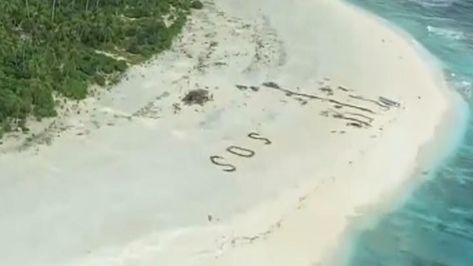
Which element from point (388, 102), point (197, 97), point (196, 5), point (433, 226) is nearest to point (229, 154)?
point (197, 97)

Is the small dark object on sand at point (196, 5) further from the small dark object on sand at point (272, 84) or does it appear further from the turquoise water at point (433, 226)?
the turquoise water at point (433, 226)

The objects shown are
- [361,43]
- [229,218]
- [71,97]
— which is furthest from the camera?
[361,43]

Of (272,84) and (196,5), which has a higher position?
(196,5)

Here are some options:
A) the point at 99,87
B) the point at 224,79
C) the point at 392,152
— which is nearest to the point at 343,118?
the point at 392,152

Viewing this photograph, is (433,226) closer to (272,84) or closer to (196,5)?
(272,84)

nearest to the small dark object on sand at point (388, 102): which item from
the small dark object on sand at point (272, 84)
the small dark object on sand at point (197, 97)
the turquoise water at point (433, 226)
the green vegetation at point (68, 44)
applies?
the turquoise water at point (433, 226)

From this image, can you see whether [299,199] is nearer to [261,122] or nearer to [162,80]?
[261,122]

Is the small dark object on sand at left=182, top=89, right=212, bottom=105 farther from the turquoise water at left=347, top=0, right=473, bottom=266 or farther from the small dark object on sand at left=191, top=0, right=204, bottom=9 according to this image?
the small dark object on sand at left=191, top=0, right=204, bottom=9
